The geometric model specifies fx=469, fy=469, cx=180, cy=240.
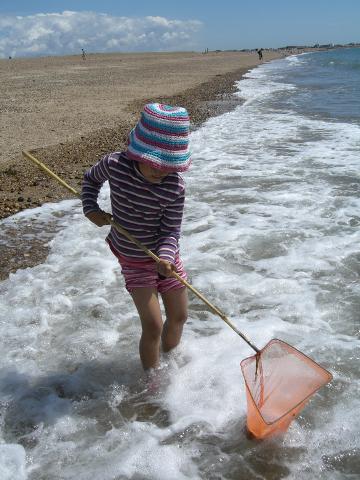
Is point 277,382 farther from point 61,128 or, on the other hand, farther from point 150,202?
point 61,128

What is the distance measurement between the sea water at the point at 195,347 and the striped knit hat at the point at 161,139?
1397mm

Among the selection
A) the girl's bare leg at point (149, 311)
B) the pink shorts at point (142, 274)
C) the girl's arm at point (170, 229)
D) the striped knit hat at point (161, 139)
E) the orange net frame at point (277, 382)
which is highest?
the striped knit hat at point (161, 139)

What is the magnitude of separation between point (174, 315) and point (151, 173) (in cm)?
92

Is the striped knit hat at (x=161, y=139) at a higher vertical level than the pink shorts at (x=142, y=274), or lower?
higher

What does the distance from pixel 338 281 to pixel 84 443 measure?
2.54m

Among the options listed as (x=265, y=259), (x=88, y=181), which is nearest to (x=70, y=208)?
(x=265, y=259)

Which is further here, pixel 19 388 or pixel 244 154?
pixel 244 154

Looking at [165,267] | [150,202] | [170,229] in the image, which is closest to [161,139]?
[150,202]

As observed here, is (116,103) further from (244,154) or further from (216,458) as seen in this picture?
(216,458)

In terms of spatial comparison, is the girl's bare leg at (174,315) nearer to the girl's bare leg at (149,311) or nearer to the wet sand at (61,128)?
the girl's bare leg at (149,311)

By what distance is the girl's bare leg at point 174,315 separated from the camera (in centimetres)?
277

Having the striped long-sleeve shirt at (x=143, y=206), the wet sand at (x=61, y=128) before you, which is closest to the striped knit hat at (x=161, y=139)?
the striped long-sleeve shirt at (x=143, y=206)

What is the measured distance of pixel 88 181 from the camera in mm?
2779

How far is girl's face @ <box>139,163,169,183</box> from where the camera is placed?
7.96 feet
